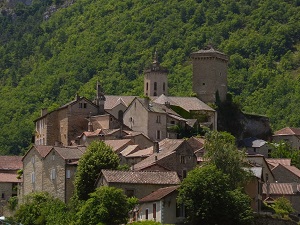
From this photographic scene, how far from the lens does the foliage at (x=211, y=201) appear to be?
91125 mm

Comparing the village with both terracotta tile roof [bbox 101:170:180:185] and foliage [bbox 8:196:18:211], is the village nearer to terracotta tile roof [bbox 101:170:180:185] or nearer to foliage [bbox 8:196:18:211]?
terracotta tile roof [bbox 101:170:180:185]

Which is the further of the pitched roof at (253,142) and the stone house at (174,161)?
the pitched roof at (253,142)

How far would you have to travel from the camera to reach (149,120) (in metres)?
118

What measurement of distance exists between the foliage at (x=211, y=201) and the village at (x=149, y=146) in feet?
5.43

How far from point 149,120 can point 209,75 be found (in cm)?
2404

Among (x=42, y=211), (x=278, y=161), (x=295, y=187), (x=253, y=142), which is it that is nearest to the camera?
(x=42, y=211)

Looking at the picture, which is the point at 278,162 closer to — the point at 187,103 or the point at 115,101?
the point at 187,103

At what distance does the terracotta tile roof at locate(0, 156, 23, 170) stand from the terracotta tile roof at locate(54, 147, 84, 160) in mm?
19704

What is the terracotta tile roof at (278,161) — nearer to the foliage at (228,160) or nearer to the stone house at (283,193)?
the stone house at (283,193)

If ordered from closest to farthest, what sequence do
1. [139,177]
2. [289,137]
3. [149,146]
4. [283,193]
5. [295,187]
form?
[139,177]
[283,193]
[295,187]
[149,146]
[289,137]

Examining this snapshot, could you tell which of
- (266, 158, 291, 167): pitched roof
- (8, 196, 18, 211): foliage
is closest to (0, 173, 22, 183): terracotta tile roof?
(8, 196, 18, 211): foliage

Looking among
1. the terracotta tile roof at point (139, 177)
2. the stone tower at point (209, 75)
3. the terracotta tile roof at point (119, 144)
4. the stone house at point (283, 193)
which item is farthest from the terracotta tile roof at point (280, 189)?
the stone tower at point (209, 75)

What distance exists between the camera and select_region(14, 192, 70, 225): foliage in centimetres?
9762

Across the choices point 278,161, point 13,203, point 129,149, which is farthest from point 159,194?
point 278,161
